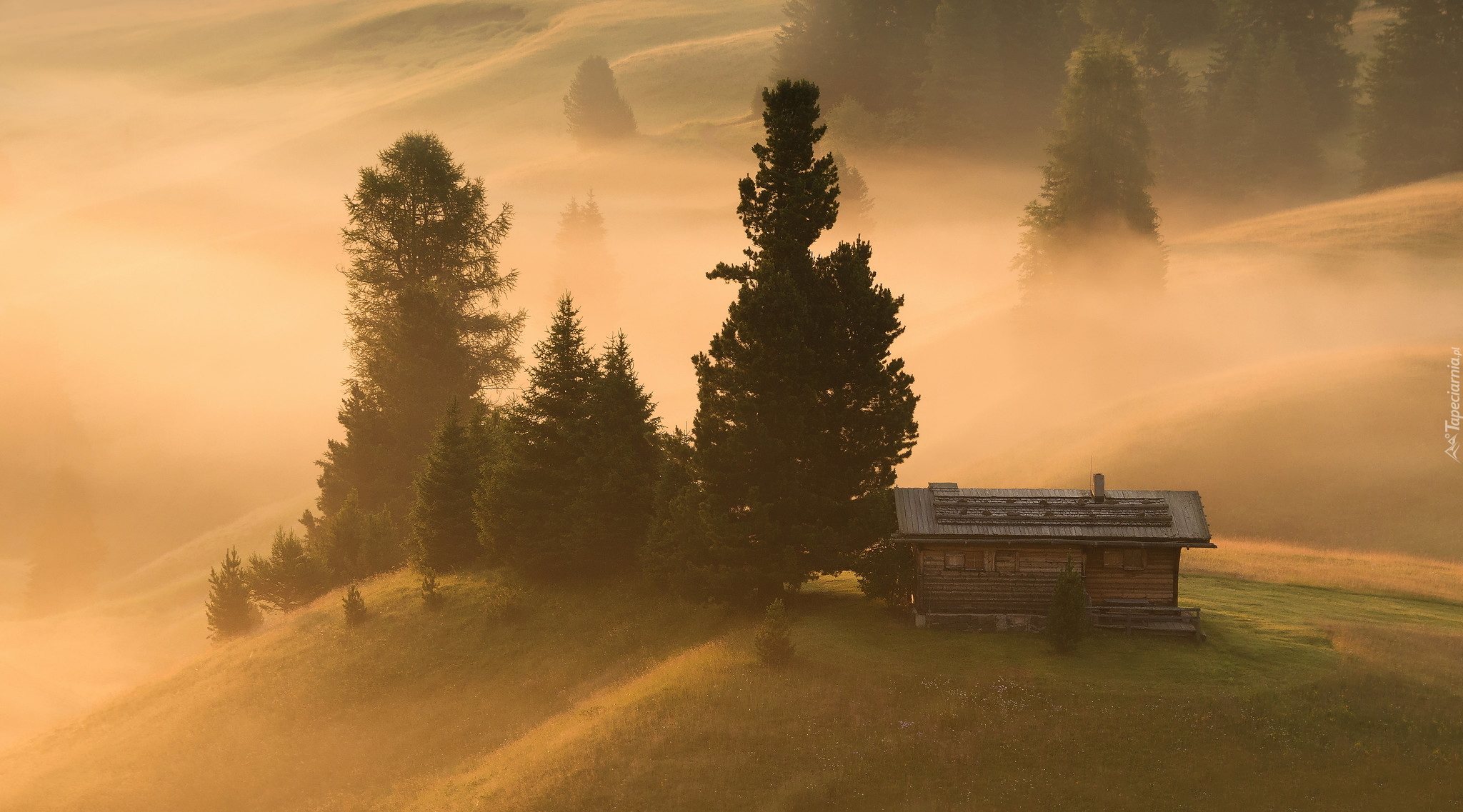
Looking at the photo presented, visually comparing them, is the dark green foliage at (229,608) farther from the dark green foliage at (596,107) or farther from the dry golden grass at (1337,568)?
the dark green foliage at (596,107)

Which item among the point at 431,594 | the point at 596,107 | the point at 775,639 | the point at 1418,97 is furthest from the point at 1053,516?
the point at 596,107

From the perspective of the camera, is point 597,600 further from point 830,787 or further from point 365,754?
point 830,787

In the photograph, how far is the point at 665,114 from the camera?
16575 centimetres

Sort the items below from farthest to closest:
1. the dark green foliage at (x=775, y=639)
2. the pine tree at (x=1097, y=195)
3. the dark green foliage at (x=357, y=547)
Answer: the pine tree at (x=1097, y=195), the dark green foliage at (x=357, y=547), the dark green foliage at (x=775, y=639)

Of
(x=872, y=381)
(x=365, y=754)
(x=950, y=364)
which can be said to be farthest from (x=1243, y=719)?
(x=950, y=364)

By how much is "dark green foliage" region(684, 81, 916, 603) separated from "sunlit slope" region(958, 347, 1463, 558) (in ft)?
76.3

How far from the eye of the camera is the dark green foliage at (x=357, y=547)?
43781 millimetres

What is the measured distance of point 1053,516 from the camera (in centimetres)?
2998

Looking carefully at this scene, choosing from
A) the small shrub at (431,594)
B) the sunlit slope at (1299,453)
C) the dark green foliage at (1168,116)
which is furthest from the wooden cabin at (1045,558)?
the dark green foliage at (1168,116)

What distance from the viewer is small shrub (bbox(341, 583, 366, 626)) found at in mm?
36312

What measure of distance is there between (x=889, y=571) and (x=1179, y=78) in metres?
96.6

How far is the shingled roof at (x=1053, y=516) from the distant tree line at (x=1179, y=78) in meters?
65.6

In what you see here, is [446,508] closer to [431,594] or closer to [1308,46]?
[431,594]

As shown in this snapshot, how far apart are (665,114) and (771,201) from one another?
139 m
